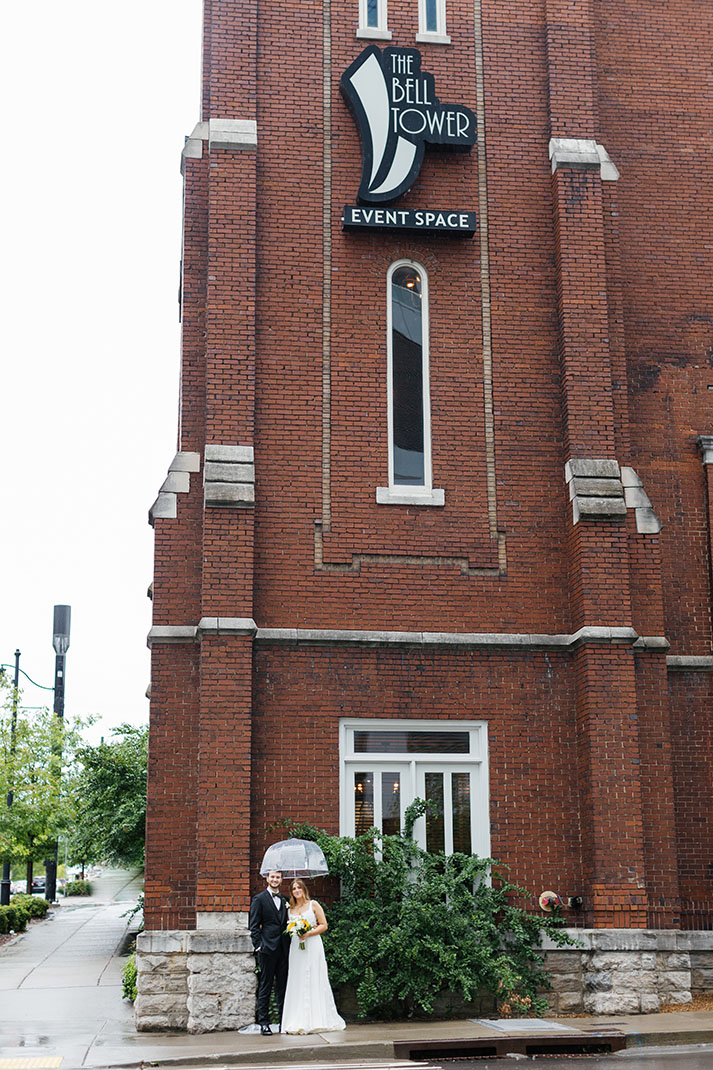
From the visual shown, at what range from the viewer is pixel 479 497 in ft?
55.4

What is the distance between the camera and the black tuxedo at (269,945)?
14039 mm

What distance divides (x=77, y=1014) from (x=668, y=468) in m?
10.4

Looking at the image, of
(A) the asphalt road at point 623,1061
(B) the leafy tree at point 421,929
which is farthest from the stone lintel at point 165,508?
(A) the asphalt road at point 623,1061

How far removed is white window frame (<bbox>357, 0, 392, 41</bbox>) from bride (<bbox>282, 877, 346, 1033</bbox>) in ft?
36.4

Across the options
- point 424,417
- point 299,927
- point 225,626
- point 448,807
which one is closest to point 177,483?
point 225,626

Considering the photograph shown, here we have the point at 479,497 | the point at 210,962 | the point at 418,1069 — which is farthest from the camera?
the point at 479,497

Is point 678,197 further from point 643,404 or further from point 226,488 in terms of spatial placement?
point 226,488

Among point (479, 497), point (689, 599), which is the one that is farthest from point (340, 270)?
point (689, 599)

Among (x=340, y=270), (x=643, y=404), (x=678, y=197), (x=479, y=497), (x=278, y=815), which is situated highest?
(x=678, y=197)

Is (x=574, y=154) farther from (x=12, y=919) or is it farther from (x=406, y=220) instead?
(x=12, y=919)

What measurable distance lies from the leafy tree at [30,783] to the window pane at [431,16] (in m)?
21.2

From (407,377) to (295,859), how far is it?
6380mm

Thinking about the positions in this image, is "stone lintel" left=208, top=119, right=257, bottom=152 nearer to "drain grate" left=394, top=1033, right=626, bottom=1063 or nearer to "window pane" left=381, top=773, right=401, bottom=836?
"window pane" left=381, top=773, right=401, bottom=836

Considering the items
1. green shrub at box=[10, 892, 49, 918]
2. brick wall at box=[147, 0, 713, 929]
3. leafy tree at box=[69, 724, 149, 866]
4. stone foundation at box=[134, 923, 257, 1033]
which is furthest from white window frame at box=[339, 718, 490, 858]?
green shrub at box=[10, 892, 49, 918]
